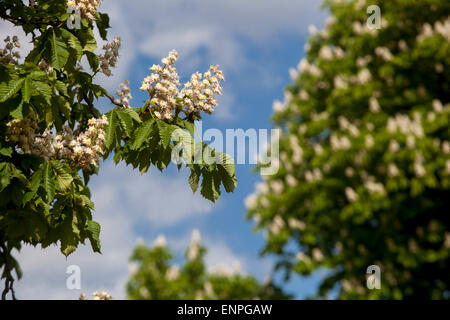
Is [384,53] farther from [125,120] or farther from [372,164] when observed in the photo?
[125,120]

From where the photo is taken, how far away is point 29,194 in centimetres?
364

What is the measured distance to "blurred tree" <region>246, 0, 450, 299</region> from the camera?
9.41m

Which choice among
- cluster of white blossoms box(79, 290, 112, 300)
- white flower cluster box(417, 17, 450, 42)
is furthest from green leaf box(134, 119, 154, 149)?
white flower cluster box(417, 17, 450, 42)

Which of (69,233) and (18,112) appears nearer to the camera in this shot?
(18,112)

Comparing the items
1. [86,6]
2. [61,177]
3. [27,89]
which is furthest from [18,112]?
[86,6]

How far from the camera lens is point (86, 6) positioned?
4695 mm

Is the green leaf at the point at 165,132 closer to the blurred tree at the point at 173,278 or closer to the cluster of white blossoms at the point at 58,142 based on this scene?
the cluster of white blossoms at the point at 58,142

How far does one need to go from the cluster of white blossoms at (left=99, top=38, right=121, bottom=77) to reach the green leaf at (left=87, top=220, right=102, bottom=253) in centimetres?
173

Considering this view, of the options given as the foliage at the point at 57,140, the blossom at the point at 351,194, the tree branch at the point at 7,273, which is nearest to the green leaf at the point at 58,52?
the foliage at the point at 57,140

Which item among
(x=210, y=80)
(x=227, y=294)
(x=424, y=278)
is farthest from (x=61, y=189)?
(x=424, y=278)

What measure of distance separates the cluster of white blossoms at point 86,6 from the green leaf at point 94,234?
1.98 m

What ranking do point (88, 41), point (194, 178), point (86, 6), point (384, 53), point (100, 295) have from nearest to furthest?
point (194, 178) < point (88, 41) < point (86, 6) < point (100, 295) < point (384, 53)

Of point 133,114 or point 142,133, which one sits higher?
point 133,114

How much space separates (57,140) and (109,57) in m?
1.20
